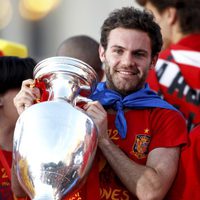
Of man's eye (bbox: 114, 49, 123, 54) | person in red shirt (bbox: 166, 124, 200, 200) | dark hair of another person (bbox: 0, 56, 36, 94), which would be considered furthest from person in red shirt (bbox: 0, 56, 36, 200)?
person in red shirt (bbox: 166, 124, 200, 200)

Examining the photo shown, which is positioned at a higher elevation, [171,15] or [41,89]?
[41,89]

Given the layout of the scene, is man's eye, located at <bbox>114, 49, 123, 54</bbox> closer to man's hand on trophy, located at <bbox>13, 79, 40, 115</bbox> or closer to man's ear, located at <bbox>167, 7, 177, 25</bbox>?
man's hand on trophy, located at <bbox>13, 79, 40, 115</bbox>

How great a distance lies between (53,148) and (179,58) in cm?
186

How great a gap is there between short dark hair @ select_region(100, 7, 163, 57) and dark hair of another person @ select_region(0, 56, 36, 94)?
1.73 feet

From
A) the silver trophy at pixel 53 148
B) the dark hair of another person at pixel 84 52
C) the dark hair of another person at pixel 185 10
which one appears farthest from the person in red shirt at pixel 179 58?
the silver trophy at pixel 53 148

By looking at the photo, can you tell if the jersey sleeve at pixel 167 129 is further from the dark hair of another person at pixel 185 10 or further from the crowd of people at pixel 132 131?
the dark hair of another person at pixel 185 10

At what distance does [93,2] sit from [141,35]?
4546mm

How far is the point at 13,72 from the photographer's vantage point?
3.68 m

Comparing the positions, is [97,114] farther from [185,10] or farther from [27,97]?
[185,10]

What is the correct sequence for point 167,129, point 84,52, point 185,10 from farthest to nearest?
point 185,10 → point 84,52 → point 167,129

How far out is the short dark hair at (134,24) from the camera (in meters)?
3.22

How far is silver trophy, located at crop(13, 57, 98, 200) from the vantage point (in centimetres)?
261

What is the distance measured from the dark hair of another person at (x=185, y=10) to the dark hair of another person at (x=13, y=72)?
3.55 ft

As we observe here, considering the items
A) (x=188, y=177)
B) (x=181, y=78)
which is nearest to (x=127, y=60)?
(x=188, y=177)
